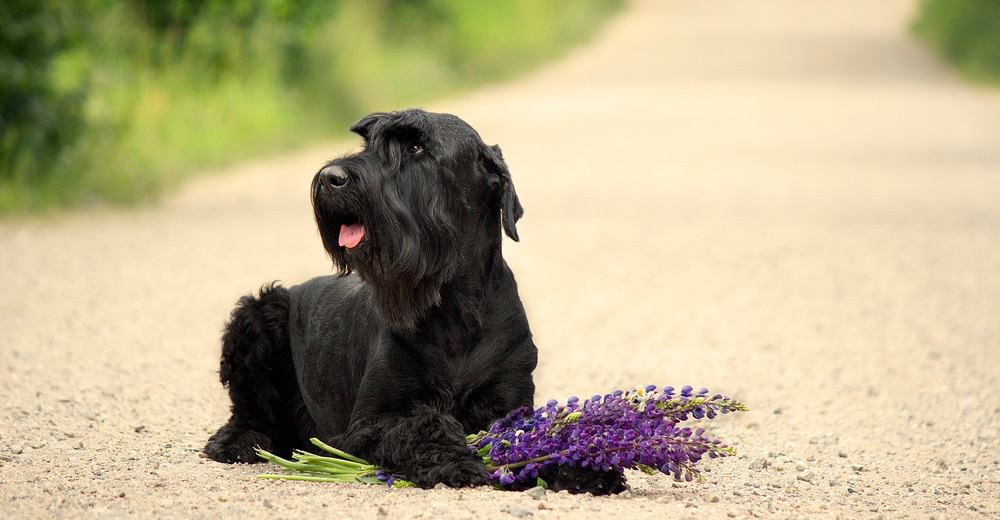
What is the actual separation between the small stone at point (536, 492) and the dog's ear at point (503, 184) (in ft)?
2.74

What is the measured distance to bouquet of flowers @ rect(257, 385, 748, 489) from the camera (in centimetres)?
428

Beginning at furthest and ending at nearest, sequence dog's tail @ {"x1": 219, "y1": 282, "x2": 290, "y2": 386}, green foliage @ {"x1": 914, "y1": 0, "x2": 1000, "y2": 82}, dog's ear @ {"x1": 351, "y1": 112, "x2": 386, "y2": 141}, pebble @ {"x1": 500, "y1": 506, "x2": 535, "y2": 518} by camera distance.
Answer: green foliage @ {"x1": 914, "y1": 0, "x2": 1000, "y2": 82}, dog's tail @ {"x1": 219, "y1": 282, "x2": 290, "y2": 386}, dog's ear @ {"x1": 351, "y1": 112, "x2": 386, "y2": 141}, pebble @ {"x1": 500, "y1": 506, "x2": 535, "y2": 518}

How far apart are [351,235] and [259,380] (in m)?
1.09

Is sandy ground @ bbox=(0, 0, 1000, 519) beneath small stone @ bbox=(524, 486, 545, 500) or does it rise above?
above

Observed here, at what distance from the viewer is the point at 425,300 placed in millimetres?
4516

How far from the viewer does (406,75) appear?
24.5 meters

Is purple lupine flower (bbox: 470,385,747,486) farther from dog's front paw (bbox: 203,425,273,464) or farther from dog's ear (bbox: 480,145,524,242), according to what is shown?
dog's front paw (bbox: 203,425,273,464)

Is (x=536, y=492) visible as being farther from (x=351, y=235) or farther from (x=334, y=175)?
(x=334, y=175)

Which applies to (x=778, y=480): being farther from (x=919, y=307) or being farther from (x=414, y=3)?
(x=414, y=3)

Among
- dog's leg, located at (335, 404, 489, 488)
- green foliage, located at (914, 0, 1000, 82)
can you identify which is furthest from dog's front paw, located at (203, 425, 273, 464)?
green foliage, located at (914, 0, 1000, 82)

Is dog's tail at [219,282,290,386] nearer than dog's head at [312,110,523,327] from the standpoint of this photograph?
No

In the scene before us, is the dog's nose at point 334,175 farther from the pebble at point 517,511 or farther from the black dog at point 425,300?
the pebble at point 517,511

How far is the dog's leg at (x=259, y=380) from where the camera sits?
5219mm

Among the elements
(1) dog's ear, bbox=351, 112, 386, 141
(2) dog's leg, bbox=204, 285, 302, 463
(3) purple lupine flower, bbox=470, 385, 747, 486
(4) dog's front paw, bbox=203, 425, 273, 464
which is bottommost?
(3) purple lupine flower, bbox=470, 385, 747, 486
